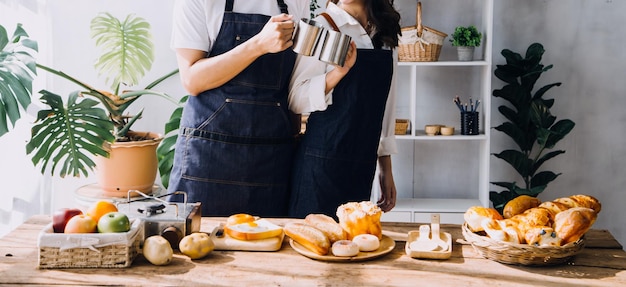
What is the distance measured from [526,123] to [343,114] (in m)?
2.20

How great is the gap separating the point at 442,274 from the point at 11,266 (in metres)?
0.99

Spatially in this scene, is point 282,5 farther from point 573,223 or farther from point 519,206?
point 573,223

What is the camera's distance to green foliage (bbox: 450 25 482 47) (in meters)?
4.08

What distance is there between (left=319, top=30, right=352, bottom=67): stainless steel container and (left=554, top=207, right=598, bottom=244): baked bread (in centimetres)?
75

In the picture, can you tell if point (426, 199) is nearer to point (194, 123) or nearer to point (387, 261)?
point (194, 123)

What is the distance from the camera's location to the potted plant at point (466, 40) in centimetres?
408

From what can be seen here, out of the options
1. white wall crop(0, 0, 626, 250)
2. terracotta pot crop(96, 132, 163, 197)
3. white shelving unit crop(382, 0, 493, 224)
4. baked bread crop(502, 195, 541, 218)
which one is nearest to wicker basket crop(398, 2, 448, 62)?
white shelving unit crop(382, 0, 493, 224)

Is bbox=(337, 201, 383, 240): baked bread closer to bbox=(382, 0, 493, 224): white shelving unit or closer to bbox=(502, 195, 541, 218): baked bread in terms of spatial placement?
bbox=(502, 195, 541, 218): baked bread

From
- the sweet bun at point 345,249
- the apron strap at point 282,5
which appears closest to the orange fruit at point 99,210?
the sweet bun at point 345,249

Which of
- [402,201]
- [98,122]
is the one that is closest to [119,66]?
[98,122]

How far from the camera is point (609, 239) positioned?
187 centimetres

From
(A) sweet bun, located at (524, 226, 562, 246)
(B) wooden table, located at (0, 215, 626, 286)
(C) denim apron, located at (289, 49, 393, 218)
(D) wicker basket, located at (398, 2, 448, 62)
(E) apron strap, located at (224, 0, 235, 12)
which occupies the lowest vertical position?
(B) wooden table, located at (0, 215, 626, 286)

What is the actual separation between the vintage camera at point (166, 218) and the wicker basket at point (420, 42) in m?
2.41

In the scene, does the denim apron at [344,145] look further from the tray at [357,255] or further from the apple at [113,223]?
the apple at [113,223]
